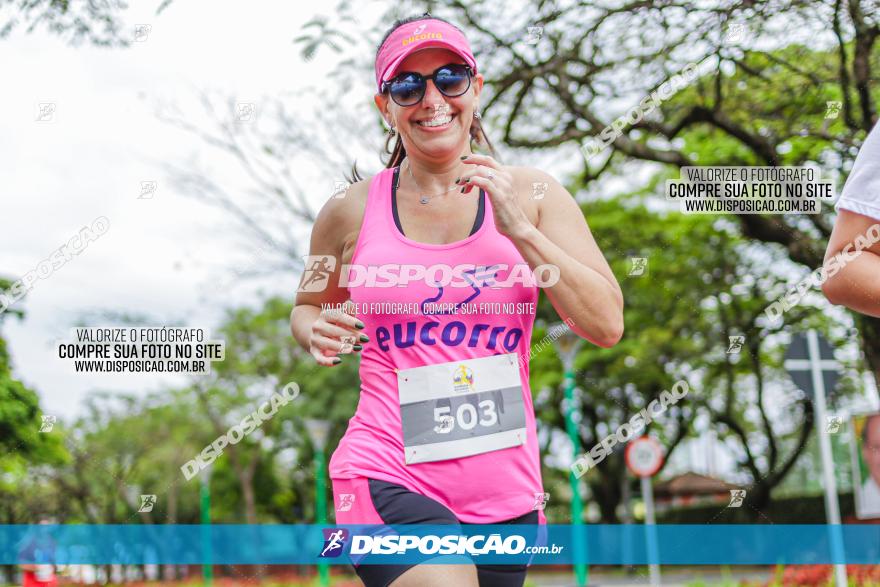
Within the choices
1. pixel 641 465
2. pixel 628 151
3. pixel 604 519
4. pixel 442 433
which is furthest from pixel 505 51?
pixel 604 519

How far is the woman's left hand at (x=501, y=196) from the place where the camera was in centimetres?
199

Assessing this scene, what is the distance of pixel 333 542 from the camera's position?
218cm

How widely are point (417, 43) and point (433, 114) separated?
170 mm

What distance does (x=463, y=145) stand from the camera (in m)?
2.28

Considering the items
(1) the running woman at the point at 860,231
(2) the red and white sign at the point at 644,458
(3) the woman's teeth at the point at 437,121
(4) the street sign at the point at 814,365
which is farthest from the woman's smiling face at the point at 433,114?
(2) the red and white sign at the point at 644,458

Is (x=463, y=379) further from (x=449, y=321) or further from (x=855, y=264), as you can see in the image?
(x=855, y=264)

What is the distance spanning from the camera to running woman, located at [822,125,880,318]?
1.65 m

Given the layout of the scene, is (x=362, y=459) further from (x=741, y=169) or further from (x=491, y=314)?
(x=741, y=169)

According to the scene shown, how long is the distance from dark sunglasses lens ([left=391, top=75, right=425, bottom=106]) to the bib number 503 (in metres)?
0.73

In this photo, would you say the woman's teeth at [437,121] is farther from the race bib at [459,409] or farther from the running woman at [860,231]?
the running woman at [860,231]

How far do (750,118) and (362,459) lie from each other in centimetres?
549

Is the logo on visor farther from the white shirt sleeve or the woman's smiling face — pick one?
the white shirt sleeve

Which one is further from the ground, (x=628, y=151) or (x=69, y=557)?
(x=628, y=151)

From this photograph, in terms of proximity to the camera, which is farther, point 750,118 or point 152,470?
point 152,470
